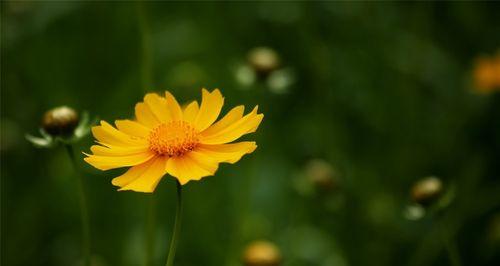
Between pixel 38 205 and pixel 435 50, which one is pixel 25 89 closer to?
pixel 38 205

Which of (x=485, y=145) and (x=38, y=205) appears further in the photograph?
(x=485, y=145)

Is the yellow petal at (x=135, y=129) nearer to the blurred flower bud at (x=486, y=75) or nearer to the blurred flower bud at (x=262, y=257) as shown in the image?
the blurred flower bud at (x=262, y=257)

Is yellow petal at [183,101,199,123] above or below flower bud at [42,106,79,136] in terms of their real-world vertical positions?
below

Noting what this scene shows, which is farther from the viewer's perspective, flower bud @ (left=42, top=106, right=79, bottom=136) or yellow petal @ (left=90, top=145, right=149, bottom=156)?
flower bud @ (left=42, top=106, right=79, bottom=136)

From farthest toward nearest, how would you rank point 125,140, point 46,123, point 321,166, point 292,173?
point 292,173 → point 321,166 → point 46,123 → point 125,140

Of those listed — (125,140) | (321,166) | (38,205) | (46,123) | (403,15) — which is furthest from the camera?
(403,15)

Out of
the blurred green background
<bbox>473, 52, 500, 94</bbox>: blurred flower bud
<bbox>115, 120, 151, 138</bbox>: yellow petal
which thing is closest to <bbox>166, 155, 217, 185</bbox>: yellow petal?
<bbox>115, 120, 151, 138</bbox>: yellow petal

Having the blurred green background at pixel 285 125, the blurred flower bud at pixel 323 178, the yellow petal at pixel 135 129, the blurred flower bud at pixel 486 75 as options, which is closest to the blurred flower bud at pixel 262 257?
the blurred green background at pixel 285 125

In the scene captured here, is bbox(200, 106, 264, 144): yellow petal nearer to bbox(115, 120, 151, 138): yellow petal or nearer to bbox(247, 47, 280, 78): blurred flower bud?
bbox(115, 120, 151, 138): yellow petal

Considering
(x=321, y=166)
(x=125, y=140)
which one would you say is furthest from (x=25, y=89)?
(x=125, y=140)
